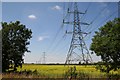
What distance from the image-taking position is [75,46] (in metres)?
41.0

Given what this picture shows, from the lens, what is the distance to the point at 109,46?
3369 cm

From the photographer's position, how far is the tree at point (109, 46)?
3341cm

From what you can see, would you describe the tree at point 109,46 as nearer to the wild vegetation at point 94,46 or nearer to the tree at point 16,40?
the wild vegetation at point 94,46

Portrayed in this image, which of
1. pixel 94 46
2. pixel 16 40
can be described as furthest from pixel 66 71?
pixel 16 40

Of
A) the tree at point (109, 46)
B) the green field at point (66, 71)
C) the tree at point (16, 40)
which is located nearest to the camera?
the green field at point (66, 71)

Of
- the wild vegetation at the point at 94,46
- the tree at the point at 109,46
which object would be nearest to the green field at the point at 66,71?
the wild vegetation at the point at 94,46

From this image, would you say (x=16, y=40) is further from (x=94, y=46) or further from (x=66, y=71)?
(x=66, y=71)

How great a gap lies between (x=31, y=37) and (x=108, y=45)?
11.3 m

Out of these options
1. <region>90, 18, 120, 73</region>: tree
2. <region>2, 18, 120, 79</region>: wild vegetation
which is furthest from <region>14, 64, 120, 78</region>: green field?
<region>90, 18, 120, 73</region>: tree

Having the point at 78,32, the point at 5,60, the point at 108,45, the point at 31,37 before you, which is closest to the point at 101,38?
the point at 108,45

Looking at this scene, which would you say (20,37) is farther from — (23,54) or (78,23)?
(78,23)

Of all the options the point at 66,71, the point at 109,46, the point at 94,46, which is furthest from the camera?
the point at 94,46

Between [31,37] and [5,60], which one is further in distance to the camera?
[31,37]

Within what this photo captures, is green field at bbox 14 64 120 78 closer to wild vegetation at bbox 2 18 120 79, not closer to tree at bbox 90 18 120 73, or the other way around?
wild vegetation at bbox 2 18 120 79
